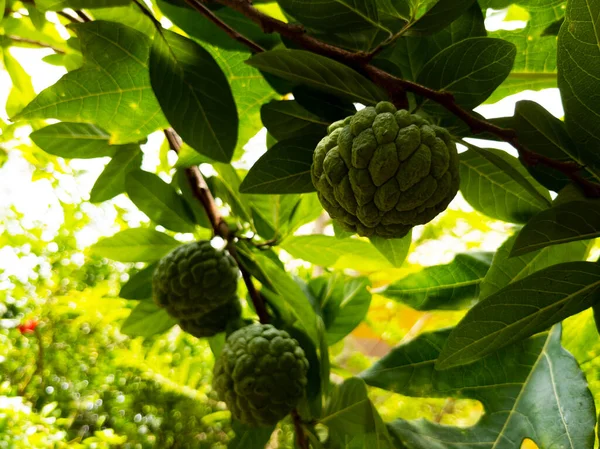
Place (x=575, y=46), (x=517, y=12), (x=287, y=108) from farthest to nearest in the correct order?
(x=517, y=12) → (x=287, y=108) → (x=575, y=46)

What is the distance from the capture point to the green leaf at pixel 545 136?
2.20 ft

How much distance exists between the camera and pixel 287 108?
81cm

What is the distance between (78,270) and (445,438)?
204 cm

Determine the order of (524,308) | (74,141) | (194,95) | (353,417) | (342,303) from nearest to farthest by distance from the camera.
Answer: (524,308) → (194,95) → (353,417) → (74,141) → (342,303)

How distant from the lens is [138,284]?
53.3 inches

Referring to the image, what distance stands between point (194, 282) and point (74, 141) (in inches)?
15.1

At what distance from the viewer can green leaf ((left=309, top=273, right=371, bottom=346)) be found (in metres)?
1.32

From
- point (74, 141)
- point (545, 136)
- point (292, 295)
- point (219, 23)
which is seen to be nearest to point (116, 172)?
point (74, 141)

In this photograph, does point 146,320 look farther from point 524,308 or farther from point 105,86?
point 524,308

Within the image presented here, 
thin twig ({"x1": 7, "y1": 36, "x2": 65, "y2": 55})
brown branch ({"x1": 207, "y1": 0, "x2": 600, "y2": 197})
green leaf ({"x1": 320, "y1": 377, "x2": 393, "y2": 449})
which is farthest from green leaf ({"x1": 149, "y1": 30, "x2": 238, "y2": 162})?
thin twig ({"x1": 7, "y1": 36, "x2": 65, "y2": 55})

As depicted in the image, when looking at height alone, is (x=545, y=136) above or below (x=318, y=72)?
below

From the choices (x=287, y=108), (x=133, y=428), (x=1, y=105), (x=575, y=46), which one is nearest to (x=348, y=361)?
(x=133, y=428)

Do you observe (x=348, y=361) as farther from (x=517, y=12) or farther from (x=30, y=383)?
(x=517, y=12)

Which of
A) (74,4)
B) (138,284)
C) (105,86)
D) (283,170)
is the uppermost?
(74,4)
